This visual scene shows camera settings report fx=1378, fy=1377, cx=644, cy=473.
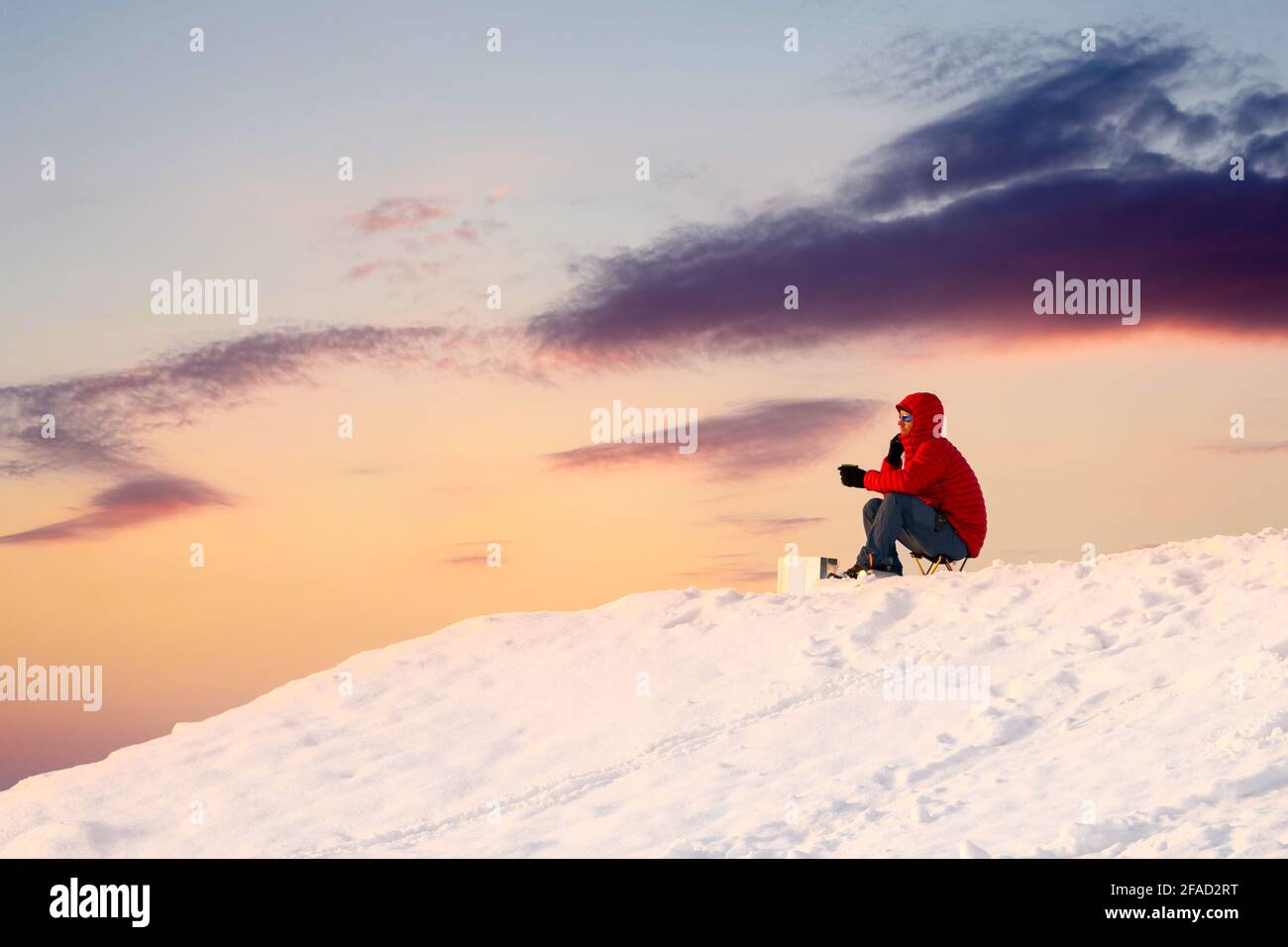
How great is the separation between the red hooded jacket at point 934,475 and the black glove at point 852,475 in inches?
2.9

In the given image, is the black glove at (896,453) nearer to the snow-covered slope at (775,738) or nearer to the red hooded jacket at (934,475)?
the red hooded jacket at (934,475)

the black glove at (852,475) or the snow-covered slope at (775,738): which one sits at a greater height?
the black glove at (852,475)

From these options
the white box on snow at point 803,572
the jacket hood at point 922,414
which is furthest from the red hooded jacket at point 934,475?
the white box on snow at point 803,572

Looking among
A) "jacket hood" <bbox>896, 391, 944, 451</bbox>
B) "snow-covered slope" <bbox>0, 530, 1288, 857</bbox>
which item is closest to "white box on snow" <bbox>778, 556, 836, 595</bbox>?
"snow-covered slope" <bbox>0, 530, 1288, 857</bbox>

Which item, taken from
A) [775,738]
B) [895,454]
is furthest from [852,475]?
[775,738]

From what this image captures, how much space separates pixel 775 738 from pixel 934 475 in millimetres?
4795

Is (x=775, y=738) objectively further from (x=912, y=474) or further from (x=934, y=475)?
(x=934, y=475)

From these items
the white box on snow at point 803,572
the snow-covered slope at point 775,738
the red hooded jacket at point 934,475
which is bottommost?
the snow-covered slope at point 775,738

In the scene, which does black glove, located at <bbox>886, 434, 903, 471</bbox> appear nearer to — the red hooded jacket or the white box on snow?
the red hooded jacket

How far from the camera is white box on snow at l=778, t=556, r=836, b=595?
15.5m

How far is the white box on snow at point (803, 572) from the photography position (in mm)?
15531

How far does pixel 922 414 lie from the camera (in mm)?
15234
